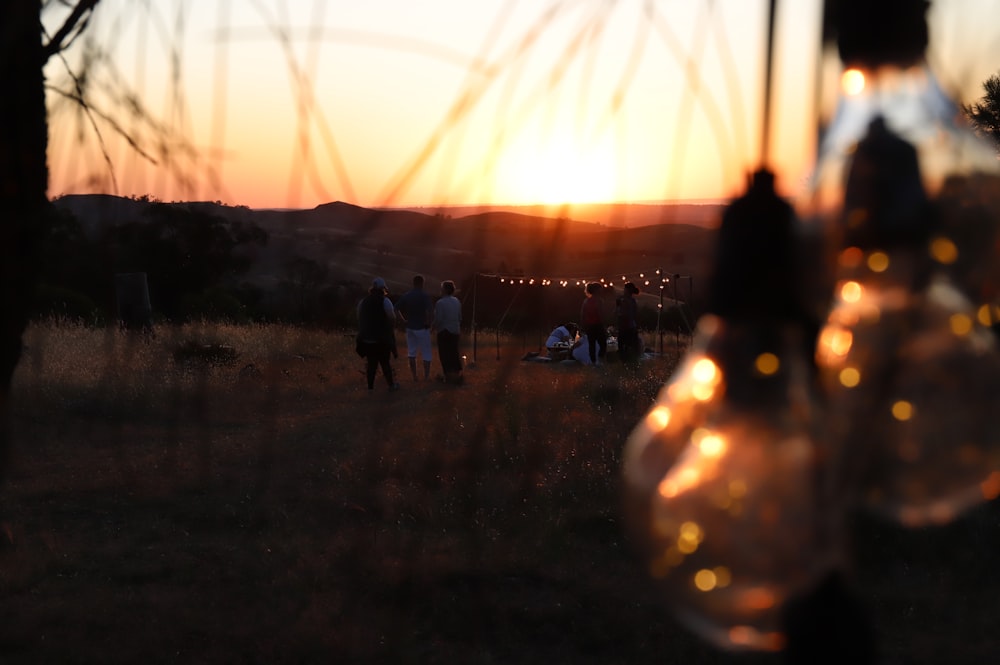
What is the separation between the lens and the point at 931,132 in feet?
2.71

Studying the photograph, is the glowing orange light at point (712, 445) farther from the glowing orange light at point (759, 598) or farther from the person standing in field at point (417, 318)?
the person standing in field at point (417, 318)

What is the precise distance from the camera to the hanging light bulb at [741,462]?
2.46ft

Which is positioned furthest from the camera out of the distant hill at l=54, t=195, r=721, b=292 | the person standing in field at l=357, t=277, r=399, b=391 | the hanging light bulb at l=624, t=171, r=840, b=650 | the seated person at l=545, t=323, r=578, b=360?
the seated person at l=545, t=323, r=578, b=360

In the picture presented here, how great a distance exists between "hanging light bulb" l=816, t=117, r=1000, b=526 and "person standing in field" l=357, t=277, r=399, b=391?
1051cm

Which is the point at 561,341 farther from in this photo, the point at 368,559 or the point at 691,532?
the point at 691,532

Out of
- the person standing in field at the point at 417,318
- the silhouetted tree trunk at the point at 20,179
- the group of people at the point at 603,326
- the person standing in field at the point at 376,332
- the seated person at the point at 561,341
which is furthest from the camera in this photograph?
the seated person at the point at 561,341

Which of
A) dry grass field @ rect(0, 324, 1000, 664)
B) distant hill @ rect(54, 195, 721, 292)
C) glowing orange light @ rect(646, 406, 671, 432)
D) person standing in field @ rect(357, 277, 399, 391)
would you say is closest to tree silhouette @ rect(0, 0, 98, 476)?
distant hill @ rect(54, 195, 721, 292)

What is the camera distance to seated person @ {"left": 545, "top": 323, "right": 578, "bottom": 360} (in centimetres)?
1617

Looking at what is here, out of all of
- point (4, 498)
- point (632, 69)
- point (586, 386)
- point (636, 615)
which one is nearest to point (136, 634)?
point (636, 615)

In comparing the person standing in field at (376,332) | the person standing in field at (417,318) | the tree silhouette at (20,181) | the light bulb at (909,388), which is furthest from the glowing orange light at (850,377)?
the person standing in field at (417,318)

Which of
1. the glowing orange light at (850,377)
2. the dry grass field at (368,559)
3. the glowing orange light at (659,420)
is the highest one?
the glowing orange light at (850,377)

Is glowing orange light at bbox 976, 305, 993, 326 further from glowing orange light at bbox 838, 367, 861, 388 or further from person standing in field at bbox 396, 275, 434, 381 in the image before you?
person standing in field at bbox 396, 275, 434, 381

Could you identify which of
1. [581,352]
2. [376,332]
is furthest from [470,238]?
[581,352]

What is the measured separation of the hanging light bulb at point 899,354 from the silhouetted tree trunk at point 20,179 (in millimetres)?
1607
